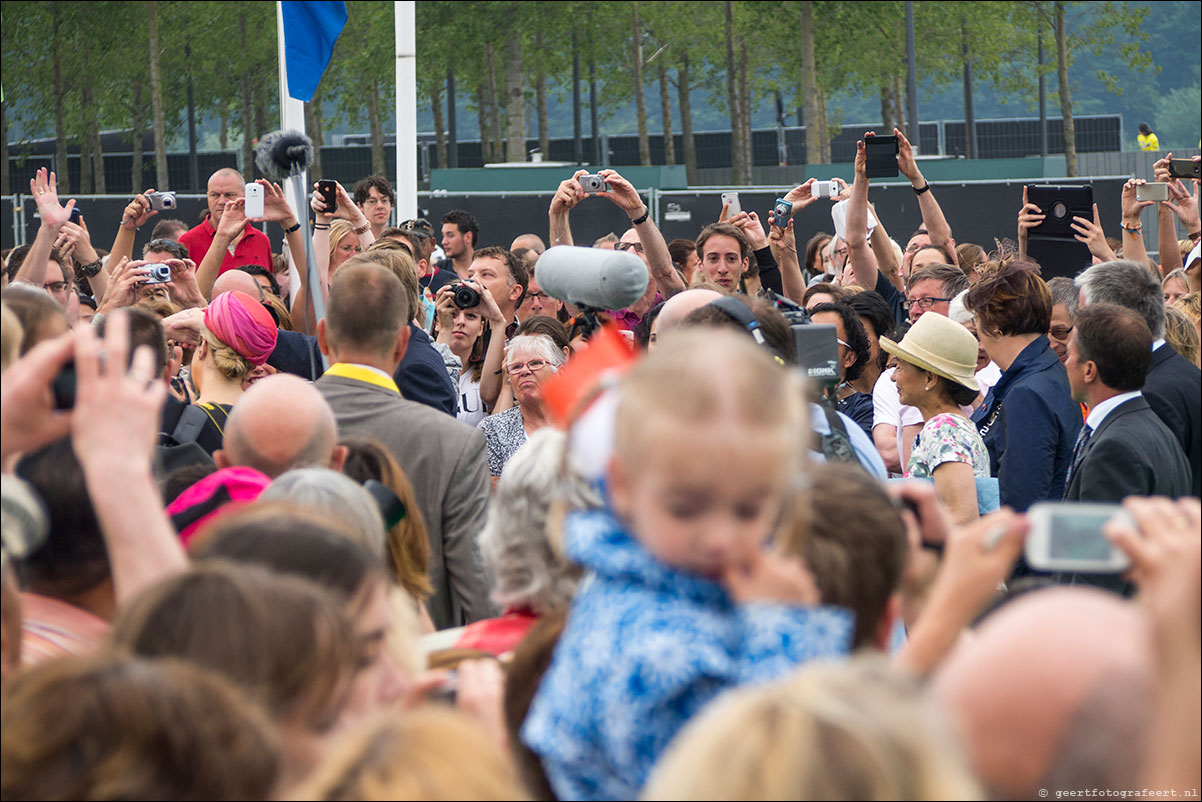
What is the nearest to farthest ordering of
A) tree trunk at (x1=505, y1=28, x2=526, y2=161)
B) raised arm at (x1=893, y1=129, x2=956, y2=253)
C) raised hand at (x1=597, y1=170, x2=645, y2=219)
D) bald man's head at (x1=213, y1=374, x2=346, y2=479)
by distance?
bald man's head at (x1=213, y1=374, x2=346, y2=479) < raised hand at (x1=597, y1=170, x2=645, y2=219) < raised arm at (x1=893, y1=129, x2=956, y2=253) < tree trunk at (x1=505, y1=28, x2=526, y2=161)

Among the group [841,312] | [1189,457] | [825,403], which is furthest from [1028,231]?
[825,403]

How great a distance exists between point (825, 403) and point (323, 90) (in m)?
37.9

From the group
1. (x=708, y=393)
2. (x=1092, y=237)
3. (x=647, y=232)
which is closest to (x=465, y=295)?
(x=647, y=232)

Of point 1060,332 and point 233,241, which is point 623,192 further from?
point 233,241

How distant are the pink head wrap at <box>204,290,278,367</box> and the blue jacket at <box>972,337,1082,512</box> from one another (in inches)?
116

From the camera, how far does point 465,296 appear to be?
6.92 m

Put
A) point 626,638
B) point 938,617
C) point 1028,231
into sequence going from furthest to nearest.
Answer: point 1028,231 < point 938,617 < point 626,638

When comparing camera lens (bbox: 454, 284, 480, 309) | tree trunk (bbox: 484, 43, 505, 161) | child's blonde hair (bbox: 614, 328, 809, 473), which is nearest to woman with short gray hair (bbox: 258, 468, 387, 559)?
child's blonde hair (bbox: 614, 328, 809, 473)

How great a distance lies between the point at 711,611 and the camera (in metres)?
2.11

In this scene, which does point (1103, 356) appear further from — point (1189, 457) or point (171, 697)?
point (171, 697)

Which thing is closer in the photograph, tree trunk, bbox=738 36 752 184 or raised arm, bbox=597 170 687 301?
raised arm, bbox=597 170 687 301

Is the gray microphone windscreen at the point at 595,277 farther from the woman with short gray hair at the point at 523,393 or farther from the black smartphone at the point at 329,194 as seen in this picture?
the black smartphone at the point at 329,194

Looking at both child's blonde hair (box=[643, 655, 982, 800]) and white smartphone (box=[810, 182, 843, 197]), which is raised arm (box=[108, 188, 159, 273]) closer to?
white smartphone (box=[810, 182, 843, 197])

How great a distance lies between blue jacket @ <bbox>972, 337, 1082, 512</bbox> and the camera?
565 cm
